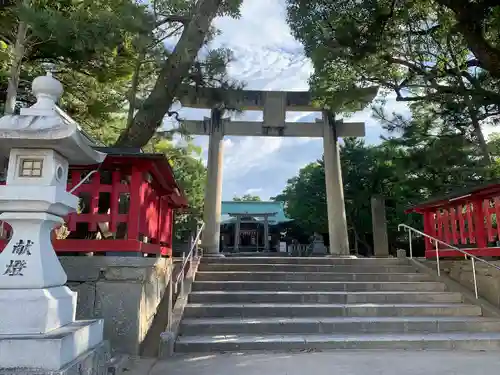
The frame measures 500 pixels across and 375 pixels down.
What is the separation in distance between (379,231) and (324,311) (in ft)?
19.1

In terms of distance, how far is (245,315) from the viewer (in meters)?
5.50

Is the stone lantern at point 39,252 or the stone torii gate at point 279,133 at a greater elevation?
the stone torii gate at point 279,133

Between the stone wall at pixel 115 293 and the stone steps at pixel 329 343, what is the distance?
649mm

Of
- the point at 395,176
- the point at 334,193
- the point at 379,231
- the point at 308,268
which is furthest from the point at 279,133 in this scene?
the point at 308,268

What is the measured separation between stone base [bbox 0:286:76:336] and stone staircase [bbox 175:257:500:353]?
85.8 inches

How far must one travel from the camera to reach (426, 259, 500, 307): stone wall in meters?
5.84

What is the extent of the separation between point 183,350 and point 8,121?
10.3ft

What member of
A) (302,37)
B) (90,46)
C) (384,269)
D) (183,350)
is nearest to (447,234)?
(384,269)

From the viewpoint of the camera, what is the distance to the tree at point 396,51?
6.65 metres

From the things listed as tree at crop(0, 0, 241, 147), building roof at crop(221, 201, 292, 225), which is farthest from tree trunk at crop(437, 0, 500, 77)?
building roof at crop(221, 201, 292, 225)

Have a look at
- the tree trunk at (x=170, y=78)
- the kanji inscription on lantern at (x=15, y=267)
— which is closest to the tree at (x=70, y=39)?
the tree trunk at (x=170, y=78)

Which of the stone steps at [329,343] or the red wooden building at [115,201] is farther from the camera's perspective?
the stone steps at [329,343]

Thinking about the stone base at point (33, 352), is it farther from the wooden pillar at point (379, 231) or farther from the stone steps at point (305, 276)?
the wooden pillar at point (379, 231)

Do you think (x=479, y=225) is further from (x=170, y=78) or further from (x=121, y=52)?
(x=121, y=52)
